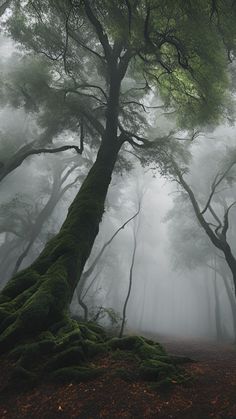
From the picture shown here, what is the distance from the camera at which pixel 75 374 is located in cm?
472

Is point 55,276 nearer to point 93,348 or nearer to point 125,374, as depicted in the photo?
point 93,348

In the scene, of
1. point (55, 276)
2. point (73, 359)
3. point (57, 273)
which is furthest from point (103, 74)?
point (73, 359)

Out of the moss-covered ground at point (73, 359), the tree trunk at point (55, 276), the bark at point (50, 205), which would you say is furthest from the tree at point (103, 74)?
the bark at point (50, 205)

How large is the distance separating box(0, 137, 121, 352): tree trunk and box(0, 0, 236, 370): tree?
0.7 inches

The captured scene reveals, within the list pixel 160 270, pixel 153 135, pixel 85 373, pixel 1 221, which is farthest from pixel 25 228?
pixel 160 270

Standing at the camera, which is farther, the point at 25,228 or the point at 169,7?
the point at 25,228

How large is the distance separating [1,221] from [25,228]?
2314 millimetres

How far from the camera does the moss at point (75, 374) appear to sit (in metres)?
4.68

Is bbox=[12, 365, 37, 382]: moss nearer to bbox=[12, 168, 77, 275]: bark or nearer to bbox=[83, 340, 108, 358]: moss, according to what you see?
bbox=[83, 340, 108, 358]: moss

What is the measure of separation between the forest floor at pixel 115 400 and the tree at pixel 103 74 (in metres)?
1.22

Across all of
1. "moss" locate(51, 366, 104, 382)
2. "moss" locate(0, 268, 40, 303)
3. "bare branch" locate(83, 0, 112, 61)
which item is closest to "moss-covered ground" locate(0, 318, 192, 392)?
"moss" locate(51, 366, 104, 382)

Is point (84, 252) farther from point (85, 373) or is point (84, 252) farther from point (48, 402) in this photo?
point (48, 402)

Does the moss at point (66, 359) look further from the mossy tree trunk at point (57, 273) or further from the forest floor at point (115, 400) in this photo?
the mossy tree trunk at point (57, 273)

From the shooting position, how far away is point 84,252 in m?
7.87
